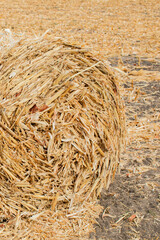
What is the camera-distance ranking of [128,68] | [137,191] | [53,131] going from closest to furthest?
[53,131] < [137,191] < [128,68]

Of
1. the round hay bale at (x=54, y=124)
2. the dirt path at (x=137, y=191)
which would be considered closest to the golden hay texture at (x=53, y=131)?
the round hay bale at (x=54, y=124)

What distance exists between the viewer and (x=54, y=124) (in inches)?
116

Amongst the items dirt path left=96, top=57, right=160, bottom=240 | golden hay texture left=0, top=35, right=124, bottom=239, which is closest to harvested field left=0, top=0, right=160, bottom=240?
dirt path left=96, top=57, right=160, bottom=240

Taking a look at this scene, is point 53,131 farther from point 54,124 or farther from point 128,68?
point 128,68

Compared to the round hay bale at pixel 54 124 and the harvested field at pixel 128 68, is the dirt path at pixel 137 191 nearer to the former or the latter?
the harvested field at pixel 128 68

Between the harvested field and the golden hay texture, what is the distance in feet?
0.78

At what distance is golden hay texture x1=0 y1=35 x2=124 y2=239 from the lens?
9.44ft

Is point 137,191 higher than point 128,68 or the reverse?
higher

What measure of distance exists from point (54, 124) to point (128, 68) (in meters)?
4.58

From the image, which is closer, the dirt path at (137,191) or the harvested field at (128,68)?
the dirt path at (137,191)

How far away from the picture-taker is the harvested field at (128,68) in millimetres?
3096

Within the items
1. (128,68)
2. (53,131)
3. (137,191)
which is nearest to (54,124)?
(53,131)

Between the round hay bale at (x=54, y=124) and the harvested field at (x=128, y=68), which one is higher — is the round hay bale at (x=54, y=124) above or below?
above

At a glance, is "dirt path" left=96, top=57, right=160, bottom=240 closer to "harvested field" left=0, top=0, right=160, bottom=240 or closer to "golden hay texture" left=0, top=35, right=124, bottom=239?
"harvested field" left=0, top=0, right=160, bottom=240
